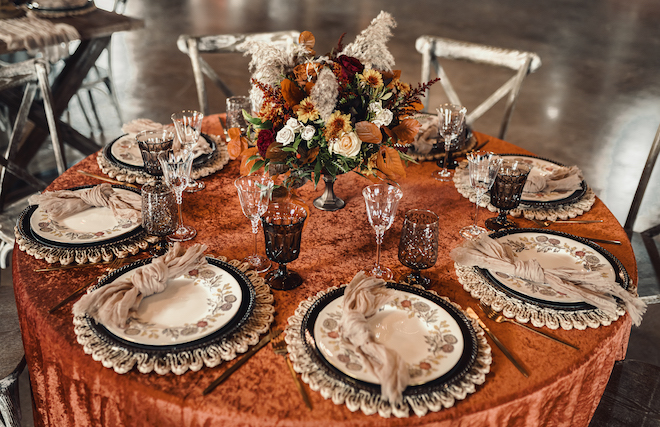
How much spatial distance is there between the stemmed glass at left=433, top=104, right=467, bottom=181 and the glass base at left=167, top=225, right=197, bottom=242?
0.81 meters

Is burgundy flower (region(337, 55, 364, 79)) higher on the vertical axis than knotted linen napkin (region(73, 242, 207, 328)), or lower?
higher

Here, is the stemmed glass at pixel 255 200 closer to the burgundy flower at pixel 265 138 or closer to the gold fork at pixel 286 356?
the burgundy flower at pixel 265 138

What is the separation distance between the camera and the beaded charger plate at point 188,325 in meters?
0.97

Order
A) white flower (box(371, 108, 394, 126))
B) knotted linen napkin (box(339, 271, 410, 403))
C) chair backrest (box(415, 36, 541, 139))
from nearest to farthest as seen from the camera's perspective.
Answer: knotted linen napkin (box(339, 271, 410, 403)), white flower (box(371, 108, 394, 126)), chair backrest (box(415, 36, 541, 139))

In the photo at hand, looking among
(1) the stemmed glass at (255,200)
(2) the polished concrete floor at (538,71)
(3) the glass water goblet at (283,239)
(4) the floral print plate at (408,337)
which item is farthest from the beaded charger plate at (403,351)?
(2) the polished concrete floor at (538,71)

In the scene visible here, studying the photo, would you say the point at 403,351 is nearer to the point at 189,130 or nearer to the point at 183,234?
the point at 183,234

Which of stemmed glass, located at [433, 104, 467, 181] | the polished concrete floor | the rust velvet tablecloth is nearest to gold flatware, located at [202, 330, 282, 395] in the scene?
the rust velvet tablecloth

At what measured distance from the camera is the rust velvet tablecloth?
0.91m

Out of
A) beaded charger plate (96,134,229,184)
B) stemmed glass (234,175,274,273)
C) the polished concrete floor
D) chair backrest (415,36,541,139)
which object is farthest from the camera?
the polished concrete floor

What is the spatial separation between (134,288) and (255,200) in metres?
0.33

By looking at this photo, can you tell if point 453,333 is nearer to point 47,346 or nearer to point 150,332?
point 150,332

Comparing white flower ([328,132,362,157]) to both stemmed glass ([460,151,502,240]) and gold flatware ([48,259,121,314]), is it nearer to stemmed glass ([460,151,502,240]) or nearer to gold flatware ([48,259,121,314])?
stemmed glass ([460,151,502,240])

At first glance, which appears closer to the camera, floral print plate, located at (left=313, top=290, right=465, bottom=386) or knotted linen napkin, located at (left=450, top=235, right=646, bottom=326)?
floral print plate, located at (left=313, top=290, right=465, bottom=386)

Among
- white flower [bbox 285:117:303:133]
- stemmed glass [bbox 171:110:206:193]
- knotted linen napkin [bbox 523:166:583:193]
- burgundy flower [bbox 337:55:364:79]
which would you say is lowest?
knotted linen napkin [bbox 523:166:583:193]
